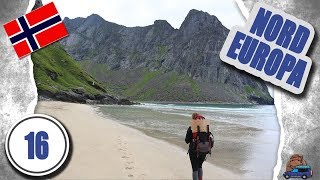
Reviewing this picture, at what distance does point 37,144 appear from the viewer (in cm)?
1023

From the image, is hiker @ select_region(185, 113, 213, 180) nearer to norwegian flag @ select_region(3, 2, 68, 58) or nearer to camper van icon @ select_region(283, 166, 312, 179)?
camper van icon @ select_region(283, 166, 312, 179)

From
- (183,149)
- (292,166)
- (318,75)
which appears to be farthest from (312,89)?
(183,149)

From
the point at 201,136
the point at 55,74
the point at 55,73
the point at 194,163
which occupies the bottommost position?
the point at 55,74

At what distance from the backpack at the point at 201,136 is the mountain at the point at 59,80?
1399cm

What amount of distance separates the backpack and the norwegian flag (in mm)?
4380

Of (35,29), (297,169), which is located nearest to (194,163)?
(297,169)

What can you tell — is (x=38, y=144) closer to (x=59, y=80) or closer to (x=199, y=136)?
(x=199, y=136)

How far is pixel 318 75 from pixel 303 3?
6.75 feet

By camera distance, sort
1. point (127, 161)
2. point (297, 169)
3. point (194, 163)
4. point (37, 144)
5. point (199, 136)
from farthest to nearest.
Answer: point (127, 161) < point (297, 169) < point (37, 144) < point (194, 163) < point (199, 136)

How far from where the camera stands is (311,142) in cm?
1128

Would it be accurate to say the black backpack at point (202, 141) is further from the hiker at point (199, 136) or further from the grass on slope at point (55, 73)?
the grass on slope at point (55, 73)

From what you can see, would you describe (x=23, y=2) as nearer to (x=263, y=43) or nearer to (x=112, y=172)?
(x=112, y=172)

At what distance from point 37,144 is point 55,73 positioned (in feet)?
150

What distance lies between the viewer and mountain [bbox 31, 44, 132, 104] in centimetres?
4353
